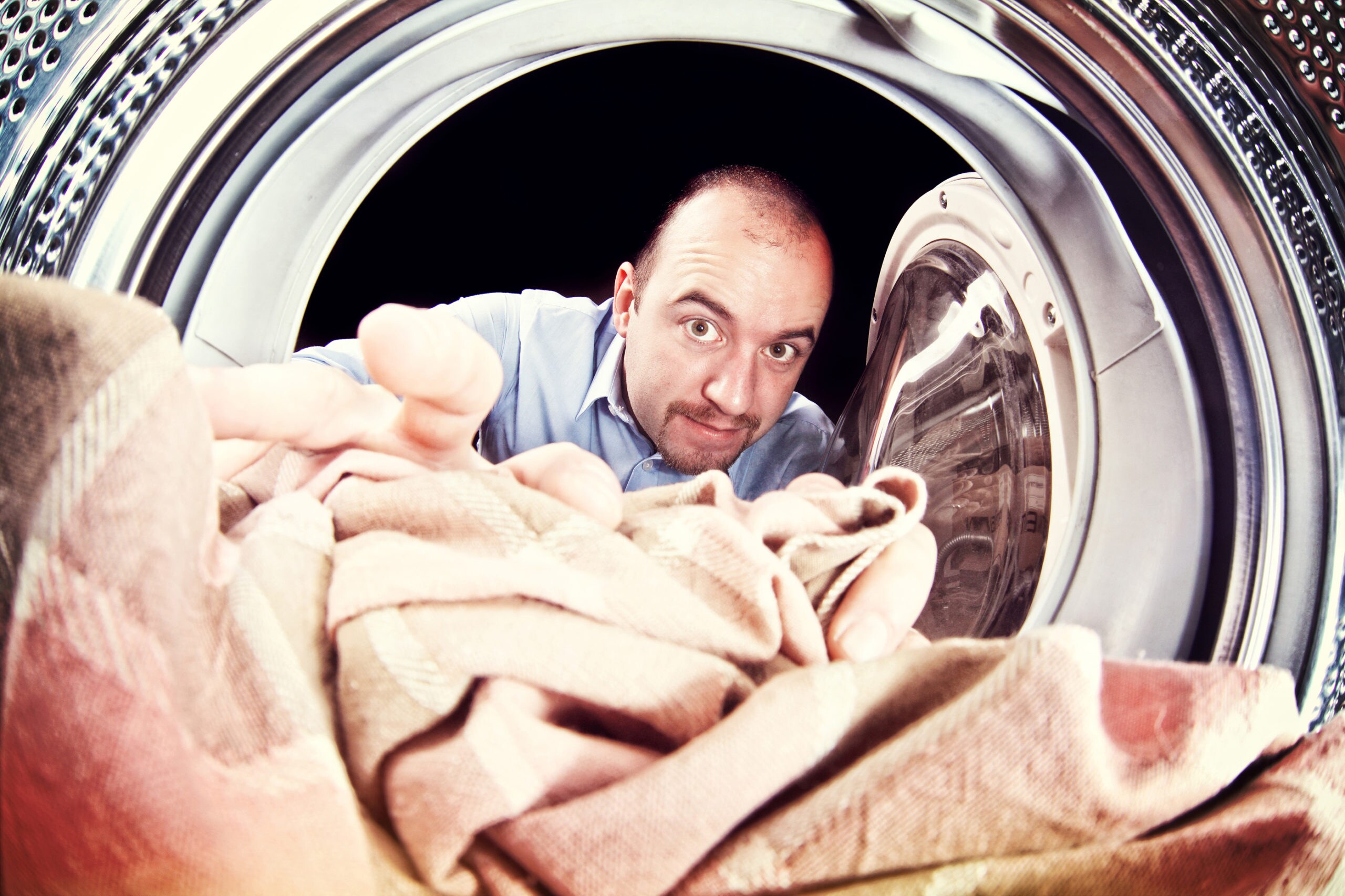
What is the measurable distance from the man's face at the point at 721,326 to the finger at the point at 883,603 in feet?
1.64

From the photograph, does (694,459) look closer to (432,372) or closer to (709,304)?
(709,304)

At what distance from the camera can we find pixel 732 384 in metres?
1.05

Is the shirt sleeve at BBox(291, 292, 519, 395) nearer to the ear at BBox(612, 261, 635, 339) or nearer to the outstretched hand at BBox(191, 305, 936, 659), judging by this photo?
the ear at BBox(612, 261, 635, 339)

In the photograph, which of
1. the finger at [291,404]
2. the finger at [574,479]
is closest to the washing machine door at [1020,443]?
the finger at [574,479]

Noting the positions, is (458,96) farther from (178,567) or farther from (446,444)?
(178,567)

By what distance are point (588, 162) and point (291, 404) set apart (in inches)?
22.1

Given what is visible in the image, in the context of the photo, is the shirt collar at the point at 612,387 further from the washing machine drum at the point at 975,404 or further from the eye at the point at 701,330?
the washing machine drum at the point at 975,404

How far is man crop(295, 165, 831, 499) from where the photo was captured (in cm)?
103

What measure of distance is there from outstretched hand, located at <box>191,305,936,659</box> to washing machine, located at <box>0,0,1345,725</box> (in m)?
0.24

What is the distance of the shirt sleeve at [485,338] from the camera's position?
0.89m

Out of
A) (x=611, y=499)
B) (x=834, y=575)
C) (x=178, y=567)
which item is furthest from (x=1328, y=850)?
(x=178, y=567)

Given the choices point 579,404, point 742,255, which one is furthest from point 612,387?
point 742,255

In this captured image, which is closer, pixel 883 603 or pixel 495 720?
pixel 495 720

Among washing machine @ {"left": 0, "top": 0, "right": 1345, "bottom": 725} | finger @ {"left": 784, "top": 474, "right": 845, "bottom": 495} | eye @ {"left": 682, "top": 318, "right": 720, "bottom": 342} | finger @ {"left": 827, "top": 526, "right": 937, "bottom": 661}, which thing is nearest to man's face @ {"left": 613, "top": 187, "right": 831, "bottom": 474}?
eye @ {"left": 682, "top": 318, "right": 720, "bottom": 342}
